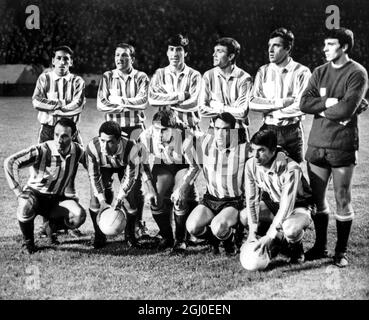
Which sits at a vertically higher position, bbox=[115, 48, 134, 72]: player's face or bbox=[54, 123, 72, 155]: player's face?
bbox=[115, 48, 134, 72]: player's face

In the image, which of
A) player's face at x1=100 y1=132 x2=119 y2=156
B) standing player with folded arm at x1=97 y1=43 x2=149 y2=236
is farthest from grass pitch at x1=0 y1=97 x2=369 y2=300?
player's face at x1=100 y1=132 x2=119 y2=156

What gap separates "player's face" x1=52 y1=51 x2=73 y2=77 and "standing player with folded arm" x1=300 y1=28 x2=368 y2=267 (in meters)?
2.04

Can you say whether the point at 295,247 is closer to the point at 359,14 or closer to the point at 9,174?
the point at 9,174

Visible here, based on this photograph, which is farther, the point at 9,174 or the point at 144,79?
the point at 144,79

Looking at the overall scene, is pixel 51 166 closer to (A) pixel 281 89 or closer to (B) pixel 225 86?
(B) pixel 225 86

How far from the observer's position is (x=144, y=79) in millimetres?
4785

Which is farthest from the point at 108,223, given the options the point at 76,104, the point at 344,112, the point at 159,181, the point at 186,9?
the point at 186,9

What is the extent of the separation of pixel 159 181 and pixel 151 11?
2554mm

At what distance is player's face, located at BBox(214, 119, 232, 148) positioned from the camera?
3922mm

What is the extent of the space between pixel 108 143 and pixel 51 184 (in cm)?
63
